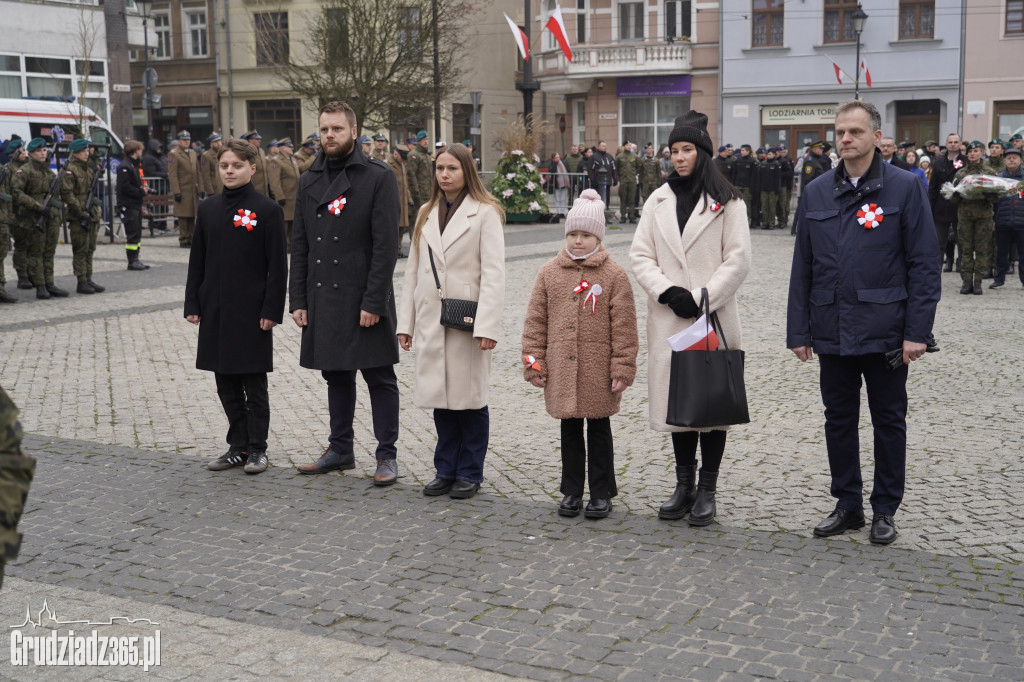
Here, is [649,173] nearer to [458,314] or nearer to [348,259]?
[348,259]

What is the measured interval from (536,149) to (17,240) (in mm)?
14847

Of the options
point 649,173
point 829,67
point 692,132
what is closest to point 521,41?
point 649,173

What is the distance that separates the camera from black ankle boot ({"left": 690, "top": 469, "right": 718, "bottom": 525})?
5691 millimetres

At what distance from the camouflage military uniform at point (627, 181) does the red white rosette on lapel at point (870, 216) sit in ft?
79.6

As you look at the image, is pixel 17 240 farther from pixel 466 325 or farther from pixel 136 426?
pixel 466 325

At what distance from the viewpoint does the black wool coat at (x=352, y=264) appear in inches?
254

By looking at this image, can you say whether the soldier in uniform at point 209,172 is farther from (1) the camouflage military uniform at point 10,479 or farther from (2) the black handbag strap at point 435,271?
(1) the camouflage military uniform at point 10,479

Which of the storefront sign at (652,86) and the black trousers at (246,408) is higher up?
the storefront sign at (652,86)

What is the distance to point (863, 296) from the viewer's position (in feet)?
17.6

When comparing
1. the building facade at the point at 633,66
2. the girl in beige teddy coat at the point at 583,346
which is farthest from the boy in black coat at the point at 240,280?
the building facade at the point at 633,66

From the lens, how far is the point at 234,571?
5.11 m

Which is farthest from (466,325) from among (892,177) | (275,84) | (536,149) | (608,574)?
(275,84)

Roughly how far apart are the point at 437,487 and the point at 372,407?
25.6 inches

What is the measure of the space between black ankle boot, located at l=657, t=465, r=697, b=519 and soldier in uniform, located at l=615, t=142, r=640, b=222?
24058 mm
